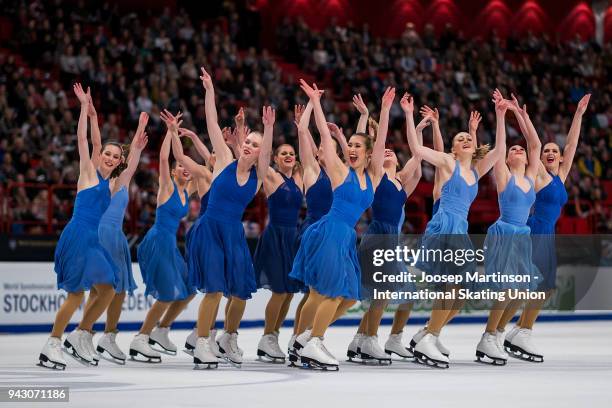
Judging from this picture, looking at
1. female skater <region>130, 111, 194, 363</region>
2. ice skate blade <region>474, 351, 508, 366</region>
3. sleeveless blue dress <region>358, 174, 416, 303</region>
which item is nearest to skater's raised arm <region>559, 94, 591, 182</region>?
sleeveless blue dress <region>358, 174, 416, 303</region>

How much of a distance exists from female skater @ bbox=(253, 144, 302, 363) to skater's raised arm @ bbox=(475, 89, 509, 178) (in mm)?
1590

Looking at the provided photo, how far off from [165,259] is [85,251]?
1414 mm

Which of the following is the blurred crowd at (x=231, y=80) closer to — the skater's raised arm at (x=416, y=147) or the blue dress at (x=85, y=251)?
the blue dress at (x=85, y=251)

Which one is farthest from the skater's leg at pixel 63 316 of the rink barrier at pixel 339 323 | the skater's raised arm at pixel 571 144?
the rink barrier at pixel 339 323

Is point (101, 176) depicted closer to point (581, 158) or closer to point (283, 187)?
point (283, 187)

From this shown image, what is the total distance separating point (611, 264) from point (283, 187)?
10.1 m

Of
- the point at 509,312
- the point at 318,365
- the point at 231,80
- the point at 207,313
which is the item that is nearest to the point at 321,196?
the point at 207,313

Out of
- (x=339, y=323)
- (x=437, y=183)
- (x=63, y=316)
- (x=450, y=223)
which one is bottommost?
(x=339, y=323)

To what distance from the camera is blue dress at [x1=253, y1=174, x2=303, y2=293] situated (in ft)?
34.3

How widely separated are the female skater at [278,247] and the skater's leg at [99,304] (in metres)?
1.33

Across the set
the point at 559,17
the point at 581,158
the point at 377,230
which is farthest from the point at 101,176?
the point at 559,17

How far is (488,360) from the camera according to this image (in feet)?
34.7

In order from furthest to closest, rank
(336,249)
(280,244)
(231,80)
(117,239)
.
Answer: (231,80)
(117,239)
(280,244)
(336,249)

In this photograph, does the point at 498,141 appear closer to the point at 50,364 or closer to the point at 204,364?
the point at 204,364
